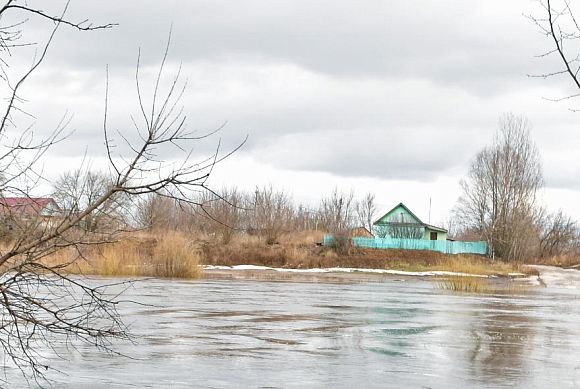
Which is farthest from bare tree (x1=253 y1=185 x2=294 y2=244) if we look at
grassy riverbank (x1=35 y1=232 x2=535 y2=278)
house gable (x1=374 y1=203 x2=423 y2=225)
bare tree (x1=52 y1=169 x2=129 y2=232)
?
bare tree (x1=52 y1=169 x2=129 y2=232)

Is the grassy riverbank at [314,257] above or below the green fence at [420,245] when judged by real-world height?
below

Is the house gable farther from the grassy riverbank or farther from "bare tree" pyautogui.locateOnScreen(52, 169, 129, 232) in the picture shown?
"bare tree" pyautogui.locateOnScreen(52, 169, 129, 232)

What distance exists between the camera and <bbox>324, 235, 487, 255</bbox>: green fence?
62.8 m

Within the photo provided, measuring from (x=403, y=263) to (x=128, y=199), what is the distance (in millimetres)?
53329

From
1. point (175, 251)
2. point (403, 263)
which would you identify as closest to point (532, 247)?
point (403, 263)

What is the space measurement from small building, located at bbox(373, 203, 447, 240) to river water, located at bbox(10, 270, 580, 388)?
57617 mm

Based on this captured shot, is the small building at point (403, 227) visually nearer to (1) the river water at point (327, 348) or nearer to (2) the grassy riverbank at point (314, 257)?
(2) the grassy riverbank at point (314, 257)

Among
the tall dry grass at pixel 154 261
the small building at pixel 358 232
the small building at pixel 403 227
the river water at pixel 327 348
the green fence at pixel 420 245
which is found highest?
the small building at pixel 403 227

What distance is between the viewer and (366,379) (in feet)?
31.2

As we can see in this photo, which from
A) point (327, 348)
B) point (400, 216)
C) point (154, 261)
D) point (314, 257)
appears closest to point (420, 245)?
point (314, 257)

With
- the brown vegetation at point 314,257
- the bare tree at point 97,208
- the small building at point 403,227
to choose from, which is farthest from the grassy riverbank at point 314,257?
the bare tree at point 97,208

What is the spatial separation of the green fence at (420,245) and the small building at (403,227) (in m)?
6.17

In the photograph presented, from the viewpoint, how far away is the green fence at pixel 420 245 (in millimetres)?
62850

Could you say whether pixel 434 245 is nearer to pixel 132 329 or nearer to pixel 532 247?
pixel 532 247
